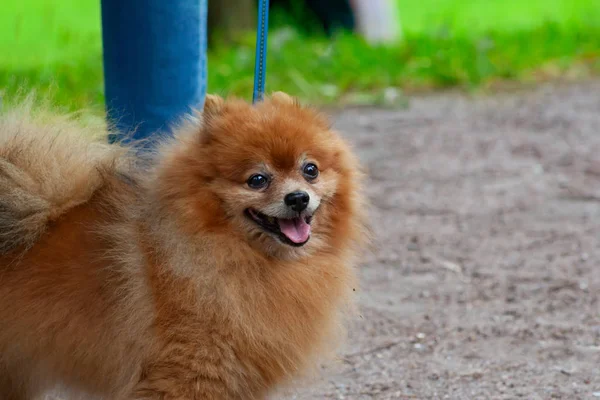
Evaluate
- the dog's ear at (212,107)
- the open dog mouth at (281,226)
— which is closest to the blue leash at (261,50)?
the dog's ear at (212,107)

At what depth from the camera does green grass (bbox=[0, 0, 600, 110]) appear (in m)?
8.33

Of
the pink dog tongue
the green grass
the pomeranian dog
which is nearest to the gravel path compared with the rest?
the green grass

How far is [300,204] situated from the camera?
2.99 metres

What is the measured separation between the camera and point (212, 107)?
317 cm

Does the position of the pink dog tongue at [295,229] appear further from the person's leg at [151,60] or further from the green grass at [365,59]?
the green grass at [365,59]

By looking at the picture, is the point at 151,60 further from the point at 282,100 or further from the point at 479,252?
the point at 479,252

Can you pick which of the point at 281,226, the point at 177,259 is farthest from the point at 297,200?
the point at 177,259

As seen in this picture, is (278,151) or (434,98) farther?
(434,98)

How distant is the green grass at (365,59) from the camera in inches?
328

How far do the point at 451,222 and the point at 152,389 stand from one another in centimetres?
325

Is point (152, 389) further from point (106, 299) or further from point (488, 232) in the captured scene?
point (488, 232)

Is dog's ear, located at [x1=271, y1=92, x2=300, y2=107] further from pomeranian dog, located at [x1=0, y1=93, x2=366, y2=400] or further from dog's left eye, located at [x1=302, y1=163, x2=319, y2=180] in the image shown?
dog's left eye, located at [x1=302, y1=163, x2=319, y2=180]

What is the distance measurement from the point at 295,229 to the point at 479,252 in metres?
2.52

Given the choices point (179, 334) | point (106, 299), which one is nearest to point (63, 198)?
point (106, 299)
